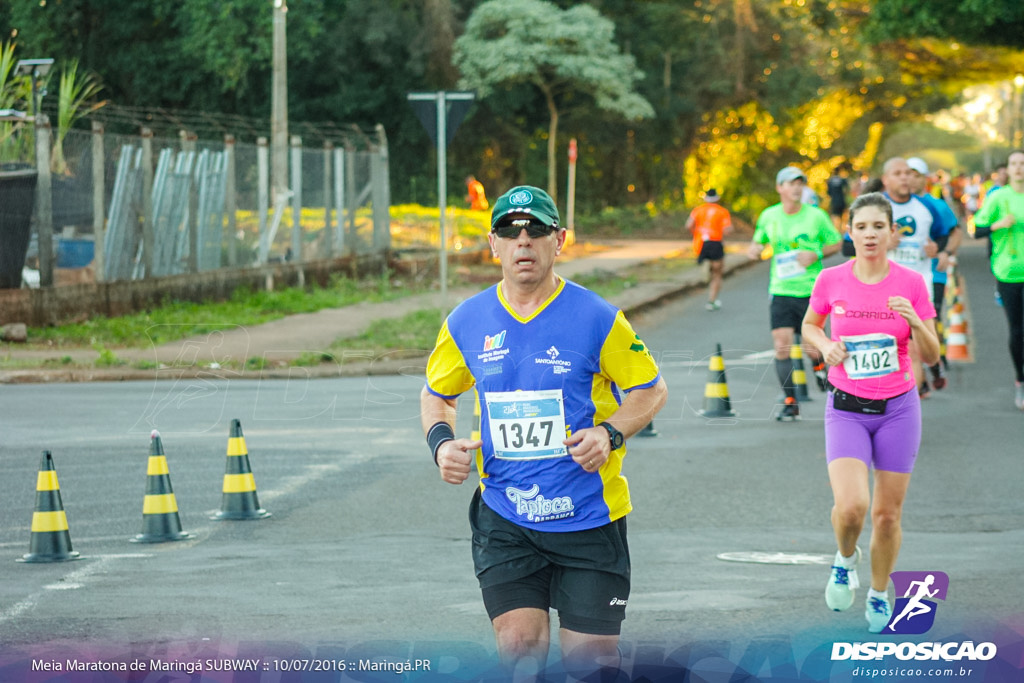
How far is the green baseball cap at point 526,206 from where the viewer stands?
14.8ft

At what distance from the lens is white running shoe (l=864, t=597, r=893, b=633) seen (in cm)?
645

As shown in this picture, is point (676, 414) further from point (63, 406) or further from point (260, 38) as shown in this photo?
point (260, 38)

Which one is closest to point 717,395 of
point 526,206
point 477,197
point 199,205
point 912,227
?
point 912,227

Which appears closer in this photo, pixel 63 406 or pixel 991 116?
pixel 63 406

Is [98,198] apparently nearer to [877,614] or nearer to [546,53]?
[877,614]

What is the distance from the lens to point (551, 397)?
451 centimetres

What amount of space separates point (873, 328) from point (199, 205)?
17.7m

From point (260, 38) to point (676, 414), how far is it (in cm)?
2813

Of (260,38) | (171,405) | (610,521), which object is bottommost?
(171,405)

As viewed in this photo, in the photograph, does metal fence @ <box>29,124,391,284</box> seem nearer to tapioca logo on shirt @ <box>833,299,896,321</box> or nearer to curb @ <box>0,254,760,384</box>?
curb @ <box>0,254,760,384</box>

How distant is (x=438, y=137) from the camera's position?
18406 millimetres

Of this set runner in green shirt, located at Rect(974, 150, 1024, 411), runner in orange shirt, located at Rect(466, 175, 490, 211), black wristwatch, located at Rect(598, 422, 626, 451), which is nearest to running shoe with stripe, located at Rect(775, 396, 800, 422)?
runner in green shirt, located at Rect(974, 150, 1024, 411)

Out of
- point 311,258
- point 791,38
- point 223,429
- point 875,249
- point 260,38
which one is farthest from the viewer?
point 791,38

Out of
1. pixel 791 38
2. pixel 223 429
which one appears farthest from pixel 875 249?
pixel 791 38
